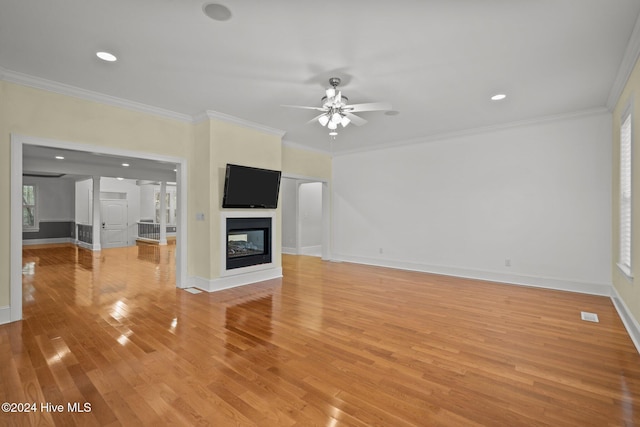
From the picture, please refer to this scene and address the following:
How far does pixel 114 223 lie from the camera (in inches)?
479

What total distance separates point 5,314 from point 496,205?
732cm

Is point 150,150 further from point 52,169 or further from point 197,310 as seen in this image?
point 52,169

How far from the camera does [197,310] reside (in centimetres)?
395

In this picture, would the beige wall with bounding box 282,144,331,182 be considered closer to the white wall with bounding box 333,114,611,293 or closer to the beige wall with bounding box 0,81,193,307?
the white wall with bounding box 333,114,611,293

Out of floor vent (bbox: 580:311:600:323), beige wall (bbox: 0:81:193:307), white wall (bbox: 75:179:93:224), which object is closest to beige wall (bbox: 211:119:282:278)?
beige wall (bbox: 0:81:193:307)

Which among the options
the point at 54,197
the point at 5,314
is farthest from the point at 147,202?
the point at 5,314

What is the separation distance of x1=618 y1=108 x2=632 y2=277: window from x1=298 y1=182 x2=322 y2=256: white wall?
22.0ft

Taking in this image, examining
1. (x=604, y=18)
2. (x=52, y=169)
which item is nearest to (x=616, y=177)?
(x=604, y=18)

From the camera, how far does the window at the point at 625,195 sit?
3.58 m

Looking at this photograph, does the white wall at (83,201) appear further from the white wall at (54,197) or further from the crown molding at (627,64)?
the crown molding at (627,64)

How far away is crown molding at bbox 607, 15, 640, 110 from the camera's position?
2.69 meters

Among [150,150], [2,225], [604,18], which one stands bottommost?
[2,225]

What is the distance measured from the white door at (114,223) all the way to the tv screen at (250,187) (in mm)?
9054

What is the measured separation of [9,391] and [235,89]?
3.54m
